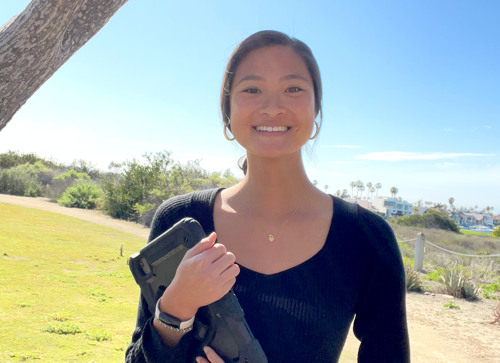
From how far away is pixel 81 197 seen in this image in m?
20.2

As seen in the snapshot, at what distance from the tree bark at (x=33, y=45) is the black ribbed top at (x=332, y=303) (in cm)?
171

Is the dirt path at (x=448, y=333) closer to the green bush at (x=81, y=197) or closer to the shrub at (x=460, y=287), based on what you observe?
the shrub at (x=460, y=287)

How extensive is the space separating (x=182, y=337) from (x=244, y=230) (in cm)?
48

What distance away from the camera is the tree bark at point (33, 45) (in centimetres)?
218

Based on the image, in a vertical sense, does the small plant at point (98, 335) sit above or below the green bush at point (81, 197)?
below

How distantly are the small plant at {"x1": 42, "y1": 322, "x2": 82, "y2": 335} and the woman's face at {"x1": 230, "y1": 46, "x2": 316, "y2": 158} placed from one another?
3.69m

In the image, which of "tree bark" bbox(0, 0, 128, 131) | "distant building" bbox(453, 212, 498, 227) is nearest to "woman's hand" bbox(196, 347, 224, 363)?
"tree bark" bbox(0, 0, 128, 131)

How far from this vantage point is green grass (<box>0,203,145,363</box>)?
12.3ft

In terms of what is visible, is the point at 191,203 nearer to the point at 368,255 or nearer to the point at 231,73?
the point at 231,73

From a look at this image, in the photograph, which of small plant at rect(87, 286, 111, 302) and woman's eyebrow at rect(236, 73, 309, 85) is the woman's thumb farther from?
small plant at rect(87, 286, 111, 302)

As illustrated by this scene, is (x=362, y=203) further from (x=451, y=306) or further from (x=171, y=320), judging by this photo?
(x=171, y=320)

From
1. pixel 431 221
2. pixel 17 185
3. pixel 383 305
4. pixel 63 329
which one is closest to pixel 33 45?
pixel 383 305

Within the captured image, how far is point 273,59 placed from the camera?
4.89ft

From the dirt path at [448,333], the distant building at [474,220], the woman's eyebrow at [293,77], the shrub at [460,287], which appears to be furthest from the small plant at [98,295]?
the distant building at [474,220]
